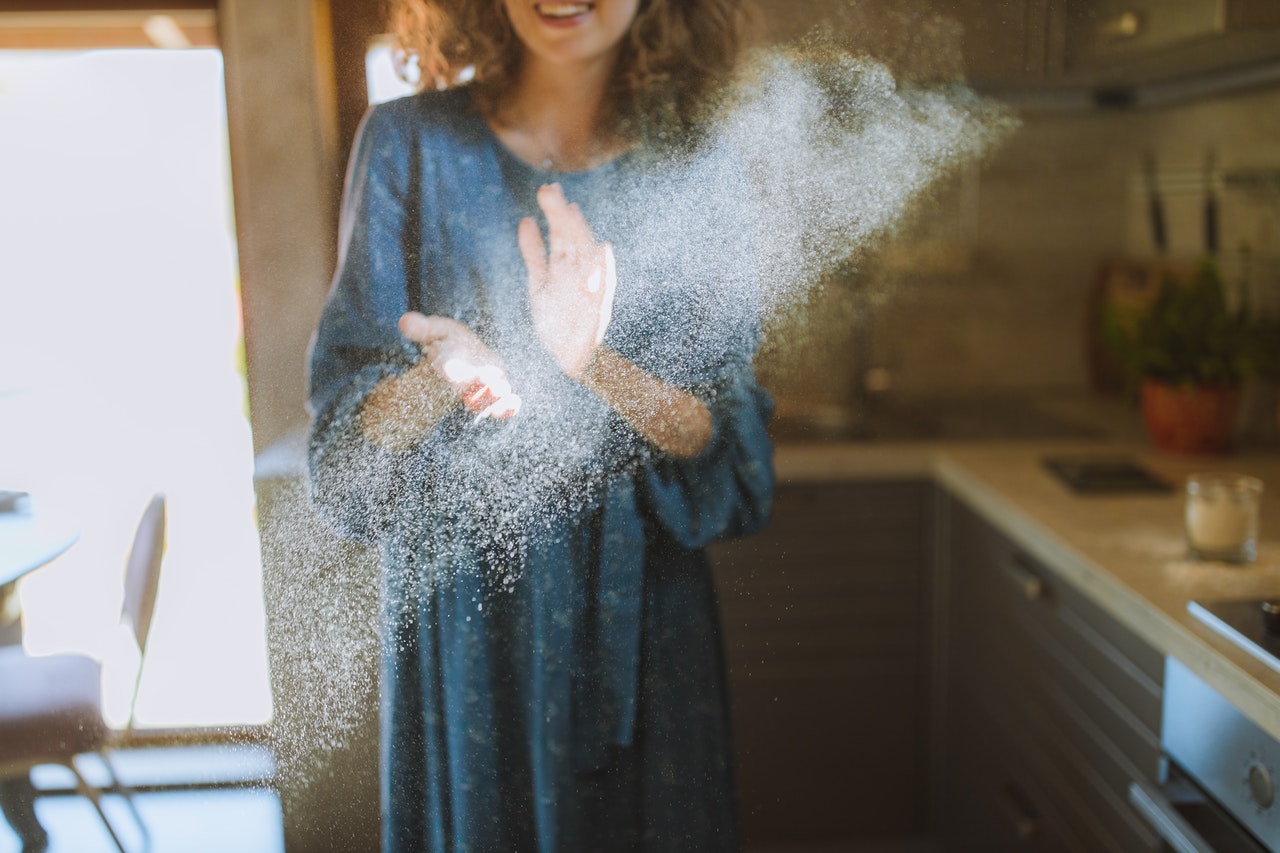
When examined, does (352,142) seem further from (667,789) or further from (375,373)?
(667,789)

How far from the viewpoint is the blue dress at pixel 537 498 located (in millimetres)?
707

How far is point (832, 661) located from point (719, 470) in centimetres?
27

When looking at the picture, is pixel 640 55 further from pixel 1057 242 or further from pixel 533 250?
pixel 1057 242

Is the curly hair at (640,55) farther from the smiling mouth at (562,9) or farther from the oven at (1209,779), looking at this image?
the oven at (1209,779)

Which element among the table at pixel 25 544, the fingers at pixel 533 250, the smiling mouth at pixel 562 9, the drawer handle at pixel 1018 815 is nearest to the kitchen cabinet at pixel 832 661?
the drawer handle at pixel 1018 815

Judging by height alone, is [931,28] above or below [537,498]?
above

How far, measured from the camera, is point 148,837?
2.64ft

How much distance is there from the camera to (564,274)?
2.33 feet

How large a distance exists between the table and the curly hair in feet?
1.48

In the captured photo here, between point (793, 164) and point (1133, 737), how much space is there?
2.47ft

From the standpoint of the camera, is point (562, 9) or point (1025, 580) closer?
point (562, 9)

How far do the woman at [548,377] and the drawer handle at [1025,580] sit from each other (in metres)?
0.67

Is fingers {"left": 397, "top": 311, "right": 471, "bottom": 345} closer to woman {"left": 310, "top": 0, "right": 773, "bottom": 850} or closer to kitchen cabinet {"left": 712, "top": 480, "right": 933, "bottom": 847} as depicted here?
woman {"left": 310, "top": 0, "right": 773, "bottom": 850}

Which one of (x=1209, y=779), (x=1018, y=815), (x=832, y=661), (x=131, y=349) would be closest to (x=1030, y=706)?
(x=1018, y=815)
